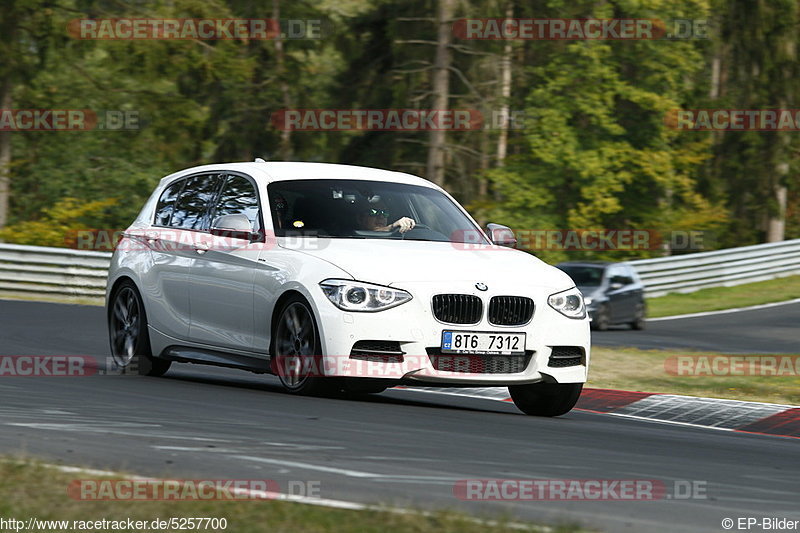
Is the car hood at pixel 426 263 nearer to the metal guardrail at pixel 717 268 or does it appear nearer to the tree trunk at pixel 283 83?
the metal guardrail at pixel 717 268

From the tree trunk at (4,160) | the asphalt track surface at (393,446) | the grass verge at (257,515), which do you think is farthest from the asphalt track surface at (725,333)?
the tree trunk at (4,160)

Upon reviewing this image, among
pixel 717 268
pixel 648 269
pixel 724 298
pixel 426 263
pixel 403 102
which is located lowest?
pixel 724 298

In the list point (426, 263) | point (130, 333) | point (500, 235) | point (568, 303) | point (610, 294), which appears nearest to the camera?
point (426, 263)

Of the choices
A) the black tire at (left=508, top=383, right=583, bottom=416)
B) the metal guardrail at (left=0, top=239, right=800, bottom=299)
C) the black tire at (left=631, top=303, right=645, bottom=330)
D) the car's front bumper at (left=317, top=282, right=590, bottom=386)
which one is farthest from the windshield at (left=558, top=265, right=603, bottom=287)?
the car's front bumper at (left=317, top=282, right=590, bottom=386)

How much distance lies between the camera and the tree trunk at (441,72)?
36.4 metres

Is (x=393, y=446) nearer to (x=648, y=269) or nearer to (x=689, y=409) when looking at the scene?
(x=689, y=409)

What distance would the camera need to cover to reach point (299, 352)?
32.3ft

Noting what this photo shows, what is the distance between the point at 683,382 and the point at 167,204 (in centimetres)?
590

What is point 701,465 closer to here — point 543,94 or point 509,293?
point 509,293

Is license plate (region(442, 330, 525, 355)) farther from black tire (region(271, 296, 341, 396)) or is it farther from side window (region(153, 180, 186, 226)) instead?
side window (region(153, 180, 186, 226))

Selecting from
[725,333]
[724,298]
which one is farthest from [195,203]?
[724,298]

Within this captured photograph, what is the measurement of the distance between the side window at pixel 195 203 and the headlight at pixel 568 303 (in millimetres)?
3030

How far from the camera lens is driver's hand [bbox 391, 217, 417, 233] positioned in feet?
34.7

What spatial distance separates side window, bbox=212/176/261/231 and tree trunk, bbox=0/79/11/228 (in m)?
26.1
